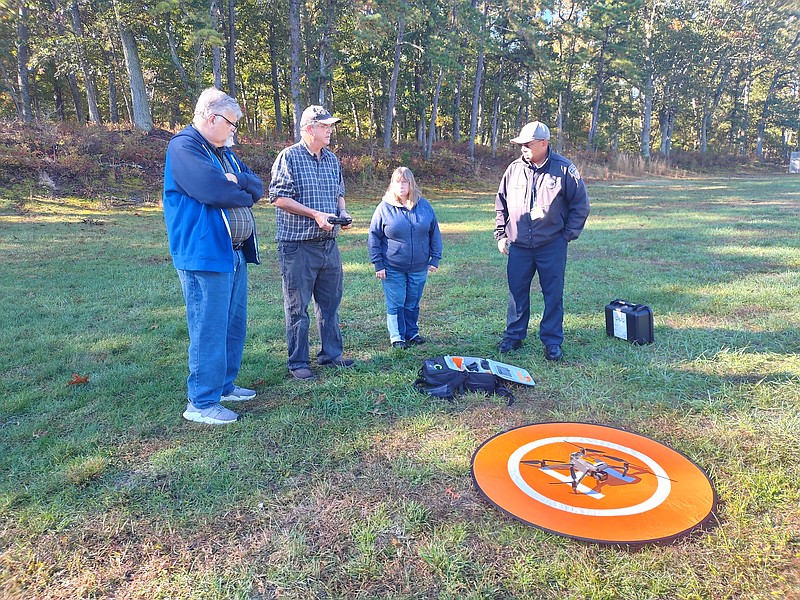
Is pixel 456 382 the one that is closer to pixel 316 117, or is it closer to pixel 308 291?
pixel 308 291

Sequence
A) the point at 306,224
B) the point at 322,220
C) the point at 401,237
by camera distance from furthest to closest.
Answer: the point at 401,237, the point at 306,224, the point at 322,220

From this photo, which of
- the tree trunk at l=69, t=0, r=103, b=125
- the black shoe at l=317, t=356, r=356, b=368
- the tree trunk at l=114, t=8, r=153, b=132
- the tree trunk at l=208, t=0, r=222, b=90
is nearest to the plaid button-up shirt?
the black shoe at l=317, t=356, r=356, b=368

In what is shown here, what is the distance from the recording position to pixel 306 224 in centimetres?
416

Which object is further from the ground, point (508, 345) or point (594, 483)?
point (508, 345)

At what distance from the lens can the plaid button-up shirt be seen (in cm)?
409

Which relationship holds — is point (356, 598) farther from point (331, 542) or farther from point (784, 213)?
point (784, 213)

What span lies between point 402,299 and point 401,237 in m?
0.61

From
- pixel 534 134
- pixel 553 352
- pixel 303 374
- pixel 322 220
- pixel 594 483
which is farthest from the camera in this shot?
pixel 553 352

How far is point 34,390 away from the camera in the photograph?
4.16m

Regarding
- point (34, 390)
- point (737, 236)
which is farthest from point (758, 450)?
point (737, 236)

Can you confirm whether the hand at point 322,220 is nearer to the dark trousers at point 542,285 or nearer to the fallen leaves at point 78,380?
the dark trousers at point 542,285

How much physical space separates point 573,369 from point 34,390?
4.45 meters

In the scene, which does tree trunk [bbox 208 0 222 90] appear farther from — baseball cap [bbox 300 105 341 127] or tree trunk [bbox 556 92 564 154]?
tree trunk [bbox 556 92 564 154]

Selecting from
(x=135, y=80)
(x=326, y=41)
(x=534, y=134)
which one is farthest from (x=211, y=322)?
(x=326, y=41)
